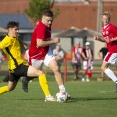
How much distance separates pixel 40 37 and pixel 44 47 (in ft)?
1.02

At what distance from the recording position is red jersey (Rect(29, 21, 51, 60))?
13.2m

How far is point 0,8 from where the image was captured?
255 ft

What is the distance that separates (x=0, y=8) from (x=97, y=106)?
66790mm

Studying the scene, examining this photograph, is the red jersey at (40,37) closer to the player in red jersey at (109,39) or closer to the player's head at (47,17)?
the player's head at (47,17)

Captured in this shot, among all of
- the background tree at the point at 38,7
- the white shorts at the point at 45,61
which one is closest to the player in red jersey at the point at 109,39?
the white shorts at the point at 45,61

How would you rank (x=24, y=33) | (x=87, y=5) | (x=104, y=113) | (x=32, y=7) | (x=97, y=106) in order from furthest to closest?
(x=87, y=5)
(x=24, y=33)
(x=32, y=7)
(x=97, y=106)
(x=104, y=113)

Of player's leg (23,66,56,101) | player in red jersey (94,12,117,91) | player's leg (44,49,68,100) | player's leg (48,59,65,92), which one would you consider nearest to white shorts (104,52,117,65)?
player in red jersey (94,12,117,91)

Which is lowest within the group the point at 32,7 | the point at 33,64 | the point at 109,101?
the point at 109,101

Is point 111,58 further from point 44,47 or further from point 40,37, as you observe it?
point 40,37

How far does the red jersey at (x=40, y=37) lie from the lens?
43.3 ft

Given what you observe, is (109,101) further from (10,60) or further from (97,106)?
(10,60)

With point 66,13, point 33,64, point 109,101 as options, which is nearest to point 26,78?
point 33,64

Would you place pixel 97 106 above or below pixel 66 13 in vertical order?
below

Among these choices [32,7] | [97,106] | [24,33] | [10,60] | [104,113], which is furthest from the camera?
[24,33]
